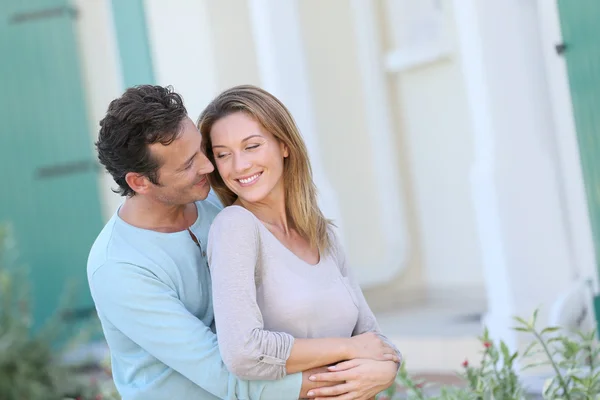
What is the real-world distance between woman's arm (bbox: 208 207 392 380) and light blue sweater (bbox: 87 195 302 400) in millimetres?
55

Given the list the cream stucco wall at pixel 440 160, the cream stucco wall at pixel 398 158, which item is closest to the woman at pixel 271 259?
the cream stucco wall at pixel 398 158

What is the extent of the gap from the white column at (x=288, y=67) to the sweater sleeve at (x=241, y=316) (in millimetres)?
2842

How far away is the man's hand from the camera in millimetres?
2211

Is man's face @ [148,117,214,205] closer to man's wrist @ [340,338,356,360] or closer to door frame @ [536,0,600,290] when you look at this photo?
man's wrist @ [340,338,356,360]

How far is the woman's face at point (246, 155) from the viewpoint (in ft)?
7.64

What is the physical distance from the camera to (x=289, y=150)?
243 cm

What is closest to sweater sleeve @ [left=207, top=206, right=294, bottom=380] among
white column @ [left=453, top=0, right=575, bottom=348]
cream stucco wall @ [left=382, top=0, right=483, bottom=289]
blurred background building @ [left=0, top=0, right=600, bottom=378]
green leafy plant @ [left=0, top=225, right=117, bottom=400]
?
blurred background building @ [left=0, top=0, right=600, bottom=378]

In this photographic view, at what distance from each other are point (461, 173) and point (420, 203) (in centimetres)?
36

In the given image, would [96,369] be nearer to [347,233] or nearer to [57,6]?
[347,233]

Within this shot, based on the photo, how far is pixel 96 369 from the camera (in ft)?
19.8

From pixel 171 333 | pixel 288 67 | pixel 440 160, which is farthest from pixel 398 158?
pixel 171 333

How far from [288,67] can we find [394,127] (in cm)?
106

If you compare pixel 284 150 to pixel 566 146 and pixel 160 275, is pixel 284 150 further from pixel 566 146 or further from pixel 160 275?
pixel 566 146

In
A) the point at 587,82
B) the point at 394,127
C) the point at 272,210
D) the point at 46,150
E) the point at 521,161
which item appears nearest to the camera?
the point at 272,210
